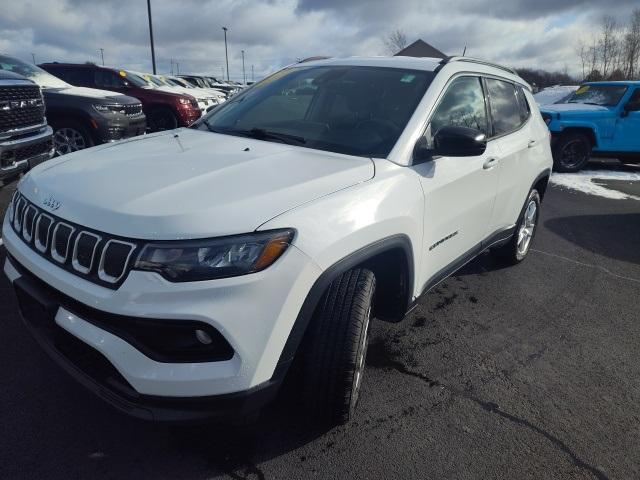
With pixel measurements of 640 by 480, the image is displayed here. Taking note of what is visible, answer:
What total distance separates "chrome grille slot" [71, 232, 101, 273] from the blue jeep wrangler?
9.64 meters

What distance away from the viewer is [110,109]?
7.26 m

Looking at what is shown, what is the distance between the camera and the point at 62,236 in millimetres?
1878

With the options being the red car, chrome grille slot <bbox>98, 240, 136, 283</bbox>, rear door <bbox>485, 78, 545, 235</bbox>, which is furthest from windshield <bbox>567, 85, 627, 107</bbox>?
chrome grille slot <bbox>98, 240, 136, 283</bbox>

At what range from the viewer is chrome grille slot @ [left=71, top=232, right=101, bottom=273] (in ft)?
5.74

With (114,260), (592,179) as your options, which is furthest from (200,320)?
(592,179)

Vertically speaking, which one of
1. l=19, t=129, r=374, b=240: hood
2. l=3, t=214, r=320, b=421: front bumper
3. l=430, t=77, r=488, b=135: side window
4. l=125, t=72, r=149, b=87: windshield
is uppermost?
l=125, t=72, r=149, b=87: windshield

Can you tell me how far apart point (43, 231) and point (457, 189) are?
7.01ft

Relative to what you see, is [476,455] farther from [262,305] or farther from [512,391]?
[262,305]

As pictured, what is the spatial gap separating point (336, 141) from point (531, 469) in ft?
6.08

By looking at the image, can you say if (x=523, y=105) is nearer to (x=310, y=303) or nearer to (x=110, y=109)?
(x=310, y=303)

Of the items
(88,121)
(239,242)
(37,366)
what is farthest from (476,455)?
(88,121)

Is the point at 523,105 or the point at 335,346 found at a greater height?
the point at 523,105

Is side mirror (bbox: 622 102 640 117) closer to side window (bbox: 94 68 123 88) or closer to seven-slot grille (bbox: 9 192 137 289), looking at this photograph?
seven-slot grille (bbox: 9 192 137 289)

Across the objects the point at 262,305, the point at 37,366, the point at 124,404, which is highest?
the point at 262,305
